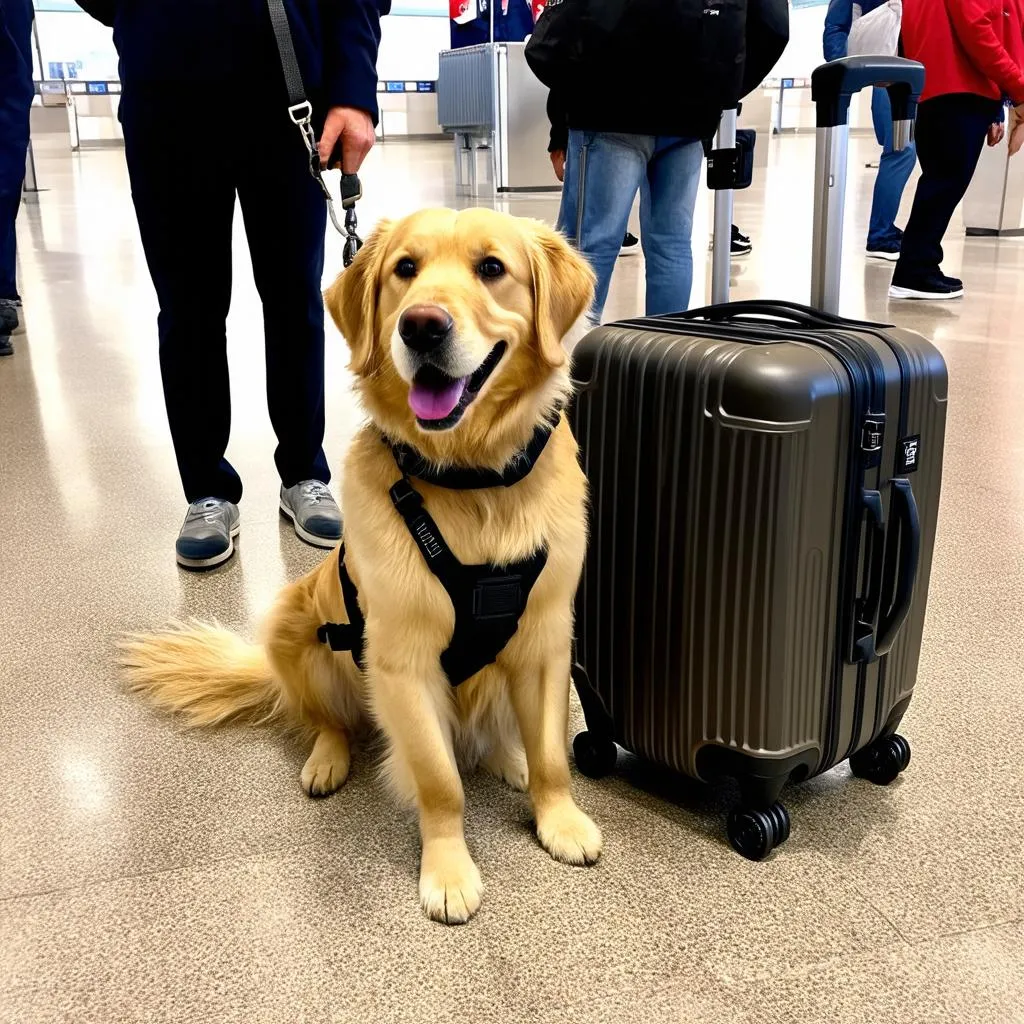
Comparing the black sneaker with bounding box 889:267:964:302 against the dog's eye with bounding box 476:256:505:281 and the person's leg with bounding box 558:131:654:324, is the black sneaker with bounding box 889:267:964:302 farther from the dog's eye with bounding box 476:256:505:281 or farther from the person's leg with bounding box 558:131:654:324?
the dog's eye with bounding box 476:256:505:281

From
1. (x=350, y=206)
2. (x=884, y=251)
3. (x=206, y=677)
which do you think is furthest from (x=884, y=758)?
(x=884, y=251)

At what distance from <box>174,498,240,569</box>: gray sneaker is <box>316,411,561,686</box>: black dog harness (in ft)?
3.95

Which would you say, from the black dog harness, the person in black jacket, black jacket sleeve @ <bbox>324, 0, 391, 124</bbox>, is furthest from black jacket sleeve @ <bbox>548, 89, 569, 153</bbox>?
the black dog harness

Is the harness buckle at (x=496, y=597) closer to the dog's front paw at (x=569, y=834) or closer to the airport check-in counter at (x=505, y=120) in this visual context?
the dog's front paw at (x=569, y=834)

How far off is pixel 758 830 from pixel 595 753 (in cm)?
32

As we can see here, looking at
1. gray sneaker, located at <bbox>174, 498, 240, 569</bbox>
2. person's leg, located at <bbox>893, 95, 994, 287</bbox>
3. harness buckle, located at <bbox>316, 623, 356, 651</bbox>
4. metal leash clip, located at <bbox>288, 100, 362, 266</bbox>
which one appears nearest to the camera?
harness buckle, located at <bbox>316, 623, 356, 651</bbox>

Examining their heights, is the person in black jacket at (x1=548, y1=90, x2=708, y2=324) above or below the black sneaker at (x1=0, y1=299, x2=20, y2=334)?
above

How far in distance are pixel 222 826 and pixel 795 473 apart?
3.28 feet

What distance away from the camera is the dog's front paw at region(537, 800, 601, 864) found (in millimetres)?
1389

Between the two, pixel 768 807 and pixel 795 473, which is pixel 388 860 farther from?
pixel 795 473

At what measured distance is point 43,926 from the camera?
1276 mm

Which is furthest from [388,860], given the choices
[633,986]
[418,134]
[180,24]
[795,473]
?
[418,134]

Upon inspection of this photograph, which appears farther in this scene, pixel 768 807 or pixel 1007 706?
pixel 1007 706

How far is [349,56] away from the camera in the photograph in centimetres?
211
